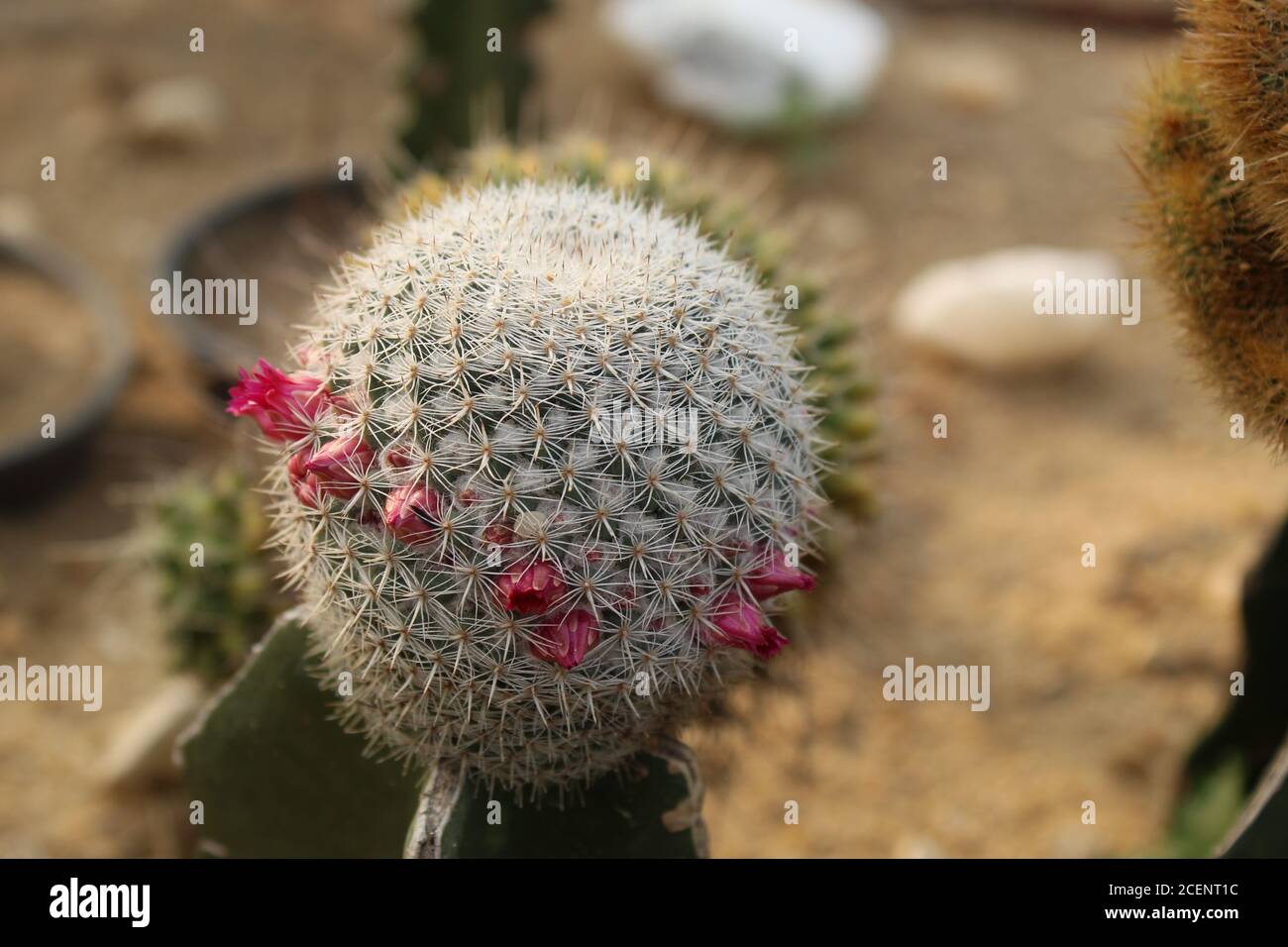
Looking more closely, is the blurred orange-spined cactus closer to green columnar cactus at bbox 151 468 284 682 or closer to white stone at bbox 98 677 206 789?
green columnar cactus at bbox 151 468 284 682

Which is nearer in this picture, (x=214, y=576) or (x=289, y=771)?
(x=289, y=771)

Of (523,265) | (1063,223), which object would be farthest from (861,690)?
(1063,223)

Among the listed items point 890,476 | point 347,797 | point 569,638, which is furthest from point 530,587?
point 890,476

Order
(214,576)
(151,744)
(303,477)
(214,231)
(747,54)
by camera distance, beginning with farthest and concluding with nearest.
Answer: (747,54) → (214,231) → (151,744) → (214,576) → (303,477)

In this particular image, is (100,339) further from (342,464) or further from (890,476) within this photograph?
(342,464)

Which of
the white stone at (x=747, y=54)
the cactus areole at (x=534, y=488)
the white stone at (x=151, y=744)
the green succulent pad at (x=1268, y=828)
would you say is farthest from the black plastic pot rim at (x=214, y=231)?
the green succulent pad at (x=1268, y=828)

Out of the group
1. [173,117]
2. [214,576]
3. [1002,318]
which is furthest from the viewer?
[173,117]

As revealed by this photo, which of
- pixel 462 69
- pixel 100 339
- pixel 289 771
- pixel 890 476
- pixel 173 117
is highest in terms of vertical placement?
pixel 173 117
